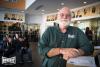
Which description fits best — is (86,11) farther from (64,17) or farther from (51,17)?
(64,17)

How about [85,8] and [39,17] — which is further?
[39,17]

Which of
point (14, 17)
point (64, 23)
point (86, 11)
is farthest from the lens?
point (14, 17)

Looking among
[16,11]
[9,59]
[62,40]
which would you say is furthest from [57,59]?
[9,59]

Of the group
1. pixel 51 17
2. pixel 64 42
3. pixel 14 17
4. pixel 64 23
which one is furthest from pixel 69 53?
pixel 14 17

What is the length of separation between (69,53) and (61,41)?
0.09m

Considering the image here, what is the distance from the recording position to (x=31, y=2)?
167cm

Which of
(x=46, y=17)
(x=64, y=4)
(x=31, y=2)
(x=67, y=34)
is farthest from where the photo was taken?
(x=46, y=17)

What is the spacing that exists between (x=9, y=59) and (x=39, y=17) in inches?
24.0

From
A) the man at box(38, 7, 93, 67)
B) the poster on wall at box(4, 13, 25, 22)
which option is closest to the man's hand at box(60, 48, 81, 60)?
the man at box(38, 7, 93, 67)

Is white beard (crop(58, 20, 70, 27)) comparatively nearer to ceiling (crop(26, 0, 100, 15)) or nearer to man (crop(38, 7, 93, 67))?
man (crop(38, 7, 93, 67))

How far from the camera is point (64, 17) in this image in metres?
1.32

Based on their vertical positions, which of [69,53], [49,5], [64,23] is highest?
[49,5]

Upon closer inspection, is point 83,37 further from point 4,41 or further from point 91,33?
point 4,41

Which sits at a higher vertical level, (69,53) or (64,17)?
(64,17)
